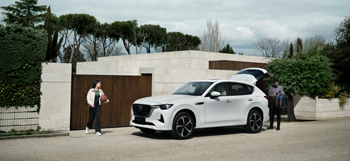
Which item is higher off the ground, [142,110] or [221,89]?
[221,89]

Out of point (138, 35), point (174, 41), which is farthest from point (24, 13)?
point (174, 41)

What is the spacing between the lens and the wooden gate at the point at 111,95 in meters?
12.6

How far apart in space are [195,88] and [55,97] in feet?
16.5

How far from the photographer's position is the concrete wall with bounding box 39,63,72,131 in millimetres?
11812

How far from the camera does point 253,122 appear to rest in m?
11.8

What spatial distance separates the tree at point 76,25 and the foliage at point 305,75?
38.0 metres

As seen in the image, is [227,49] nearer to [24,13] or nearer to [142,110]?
[24,13]

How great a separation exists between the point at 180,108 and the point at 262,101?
140 inches

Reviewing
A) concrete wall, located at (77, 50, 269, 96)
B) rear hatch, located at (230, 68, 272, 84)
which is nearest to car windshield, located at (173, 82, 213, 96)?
concrete wall, located at (77, 50, 269, 96)

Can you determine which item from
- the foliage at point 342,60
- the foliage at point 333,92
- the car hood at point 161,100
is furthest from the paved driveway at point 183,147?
the foliage at point 342,60

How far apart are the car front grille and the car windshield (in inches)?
65.9

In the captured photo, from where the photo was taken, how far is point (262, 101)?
11977 millimetres

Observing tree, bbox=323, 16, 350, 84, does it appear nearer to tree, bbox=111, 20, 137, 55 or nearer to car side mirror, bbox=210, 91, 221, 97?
car side mirror, bbox=210, 91, 221, 97

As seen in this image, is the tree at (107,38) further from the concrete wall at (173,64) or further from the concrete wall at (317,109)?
the concrete wall at (317,109)
